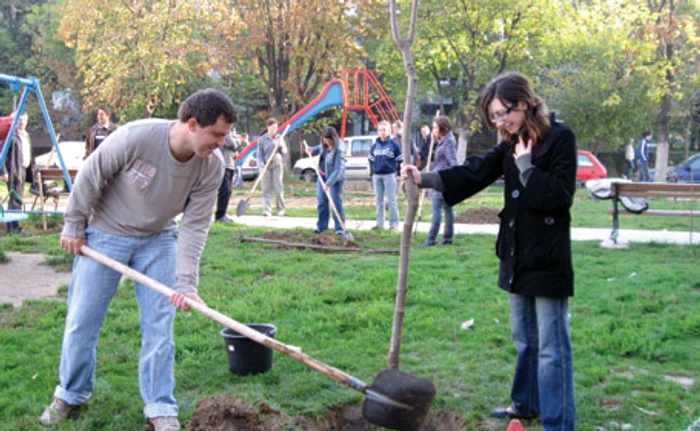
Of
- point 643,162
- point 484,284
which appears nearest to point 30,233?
point 484,284

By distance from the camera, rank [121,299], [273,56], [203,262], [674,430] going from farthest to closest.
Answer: [273,56] → [203,262] → [121,299] → [674,430]

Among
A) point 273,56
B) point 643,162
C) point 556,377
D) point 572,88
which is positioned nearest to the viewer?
point 556,377

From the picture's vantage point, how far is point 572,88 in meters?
28.5

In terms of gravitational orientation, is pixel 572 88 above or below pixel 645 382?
above

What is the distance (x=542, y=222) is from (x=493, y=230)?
863 cm

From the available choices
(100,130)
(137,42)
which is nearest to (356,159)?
(137,42)

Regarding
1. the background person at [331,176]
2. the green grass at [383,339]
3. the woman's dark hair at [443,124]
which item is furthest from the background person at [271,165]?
the green grass at [383,339]

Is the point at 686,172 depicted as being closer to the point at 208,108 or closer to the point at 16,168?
the point at 16,168

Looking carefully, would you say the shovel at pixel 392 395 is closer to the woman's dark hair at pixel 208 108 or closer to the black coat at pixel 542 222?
the black coat at pixel 542 222

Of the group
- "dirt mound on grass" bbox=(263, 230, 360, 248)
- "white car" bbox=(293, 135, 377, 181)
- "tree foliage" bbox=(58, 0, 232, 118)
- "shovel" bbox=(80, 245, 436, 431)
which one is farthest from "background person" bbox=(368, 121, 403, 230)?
"white car" bbox=(293, 135, 377, 181)

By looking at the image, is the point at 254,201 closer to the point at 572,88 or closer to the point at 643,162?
the point at 643,162

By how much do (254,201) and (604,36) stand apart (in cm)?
1727

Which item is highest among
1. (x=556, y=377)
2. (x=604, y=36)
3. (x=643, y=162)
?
(x=604, y=36)

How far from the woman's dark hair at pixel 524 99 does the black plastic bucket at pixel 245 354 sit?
2.23m
